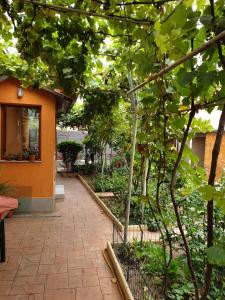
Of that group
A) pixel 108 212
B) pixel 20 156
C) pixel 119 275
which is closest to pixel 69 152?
pixel 20 156

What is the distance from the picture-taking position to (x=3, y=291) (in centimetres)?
357

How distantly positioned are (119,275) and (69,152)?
13052 millimetres

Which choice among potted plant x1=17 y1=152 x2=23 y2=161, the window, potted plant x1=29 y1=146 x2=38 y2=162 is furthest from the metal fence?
the window

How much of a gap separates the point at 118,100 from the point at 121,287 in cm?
326

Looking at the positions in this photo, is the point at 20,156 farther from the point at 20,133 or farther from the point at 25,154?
the point at 20,133

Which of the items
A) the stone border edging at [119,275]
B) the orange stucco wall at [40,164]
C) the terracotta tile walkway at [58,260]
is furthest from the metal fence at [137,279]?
the orange stucco wall at [40,164]

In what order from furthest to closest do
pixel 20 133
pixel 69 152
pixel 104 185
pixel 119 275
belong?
pixel 69 152, pixel 104 185, pixel 20 133, pixel 119 275

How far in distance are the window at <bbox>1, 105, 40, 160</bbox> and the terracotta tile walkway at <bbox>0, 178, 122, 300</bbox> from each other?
71.3 inches

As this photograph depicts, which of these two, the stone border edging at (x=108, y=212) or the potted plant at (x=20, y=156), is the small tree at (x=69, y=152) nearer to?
the stone border edging at (x=108, y=212)

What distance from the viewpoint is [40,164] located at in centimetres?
736

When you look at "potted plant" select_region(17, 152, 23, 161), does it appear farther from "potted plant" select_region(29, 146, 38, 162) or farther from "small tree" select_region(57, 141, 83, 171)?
"small tree" select_region(57, 141, 83, 171)

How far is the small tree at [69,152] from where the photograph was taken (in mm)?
16500

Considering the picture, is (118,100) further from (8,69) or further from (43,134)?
(43,134)

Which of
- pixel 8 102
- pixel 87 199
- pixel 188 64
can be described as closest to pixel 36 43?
pixel 188 64
